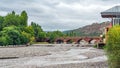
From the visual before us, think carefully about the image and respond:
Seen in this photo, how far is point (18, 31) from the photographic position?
116 meters

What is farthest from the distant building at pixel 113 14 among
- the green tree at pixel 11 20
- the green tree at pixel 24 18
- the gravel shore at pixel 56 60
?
the green tree at pixel 24 18

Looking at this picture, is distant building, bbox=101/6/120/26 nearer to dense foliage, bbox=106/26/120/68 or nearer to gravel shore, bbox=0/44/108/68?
gravel shore, bbox=0/44/108/68

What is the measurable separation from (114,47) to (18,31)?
10143 centimetres

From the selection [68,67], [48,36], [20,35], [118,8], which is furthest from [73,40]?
[68,67]

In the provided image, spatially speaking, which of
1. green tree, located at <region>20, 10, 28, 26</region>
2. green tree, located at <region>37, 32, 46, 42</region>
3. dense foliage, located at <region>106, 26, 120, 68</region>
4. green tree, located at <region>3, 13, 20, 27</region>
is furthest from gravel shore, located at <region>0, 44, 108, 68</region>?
green tree, located at <region>37, 32, 46, 42</region>

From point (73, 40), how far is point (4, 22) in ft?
87.3

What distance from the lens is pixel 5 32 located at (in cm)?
11119

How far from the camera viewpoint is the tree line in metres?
109

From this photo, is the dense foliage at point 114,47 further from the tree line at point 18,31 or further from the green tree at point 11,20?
the green tree at point 11,20

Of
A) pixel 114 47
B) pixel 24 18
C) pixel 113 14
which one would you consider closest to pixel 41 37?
pixel 24 18

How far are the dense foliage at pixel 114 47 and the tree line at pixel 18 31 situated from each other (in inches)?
3571

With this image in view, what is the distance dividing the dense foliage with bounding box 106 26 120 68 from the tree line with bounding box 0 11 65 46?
90.7m

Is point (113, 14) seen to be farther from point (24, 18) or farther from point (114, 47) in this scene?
point (24, 18)

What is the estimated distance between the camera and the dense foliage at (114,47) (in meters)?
15.5
